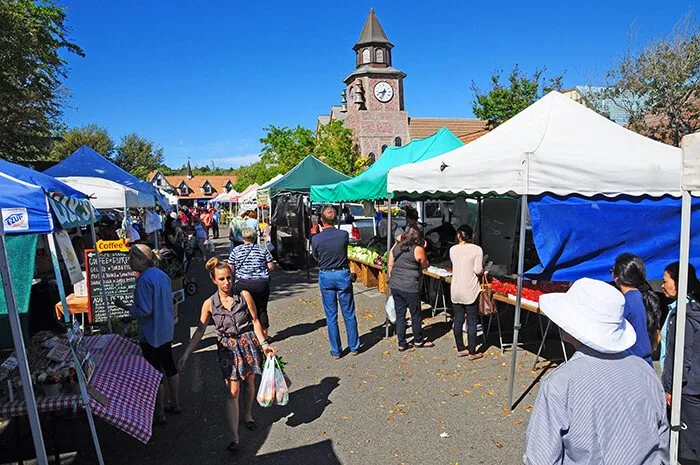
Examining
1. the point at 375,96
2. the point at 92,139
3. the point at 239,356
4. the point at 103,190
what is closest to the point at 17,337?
the point at 239,356

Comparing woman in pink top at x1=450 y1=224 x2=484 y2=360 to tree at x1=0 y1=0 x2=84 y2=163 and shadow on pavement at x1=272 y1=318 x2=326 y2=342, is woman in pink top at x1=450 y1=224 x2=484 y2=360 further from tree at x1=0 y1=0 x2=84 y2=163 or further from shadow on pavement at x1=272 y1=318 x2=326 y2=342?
tree at x1=0 y1=0 x2=84 y2=163

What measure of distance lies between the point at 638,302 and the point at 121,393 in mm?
4152

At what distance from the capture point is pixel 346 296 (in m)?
6.43

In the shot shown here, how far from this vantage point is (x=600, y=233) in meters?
5.05

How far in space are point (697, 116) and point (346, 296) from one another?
19334 millimetres

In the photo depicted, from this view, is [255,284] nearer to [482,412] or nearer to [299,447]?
[299,447]

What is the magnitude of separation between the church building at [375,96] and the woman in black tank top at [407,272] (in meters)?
47.3

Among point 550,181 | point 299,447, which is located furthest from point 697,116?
point 299,447

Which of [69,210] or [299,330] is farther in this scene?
[299,330]

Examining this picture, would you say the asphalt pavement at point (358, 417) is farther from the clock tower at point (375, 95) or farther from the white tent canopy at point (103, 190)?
the clock tower at point (375, 95)

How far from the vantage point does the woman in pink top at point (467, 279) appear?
19.9ft

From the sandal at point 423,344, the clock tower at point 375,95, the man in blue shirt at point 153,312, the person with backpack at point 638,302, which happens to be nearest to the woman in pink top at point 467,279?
the sandal at point 423,344

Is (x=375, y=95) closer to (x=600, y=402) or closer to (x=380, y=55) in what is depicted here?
(x=380, y=55)

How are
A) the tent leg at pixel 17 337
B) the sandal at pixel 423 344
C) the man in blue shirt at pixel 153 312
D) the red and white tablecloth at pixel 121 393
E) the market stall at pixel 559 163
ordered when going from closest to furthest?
the tent leg at pixel 17 337, the red and white tablecloth at pixel 121 393, the man in blue shirt at pixel 153 312, the market stall at pixel 559 163, the sandal at pixel 423 344
